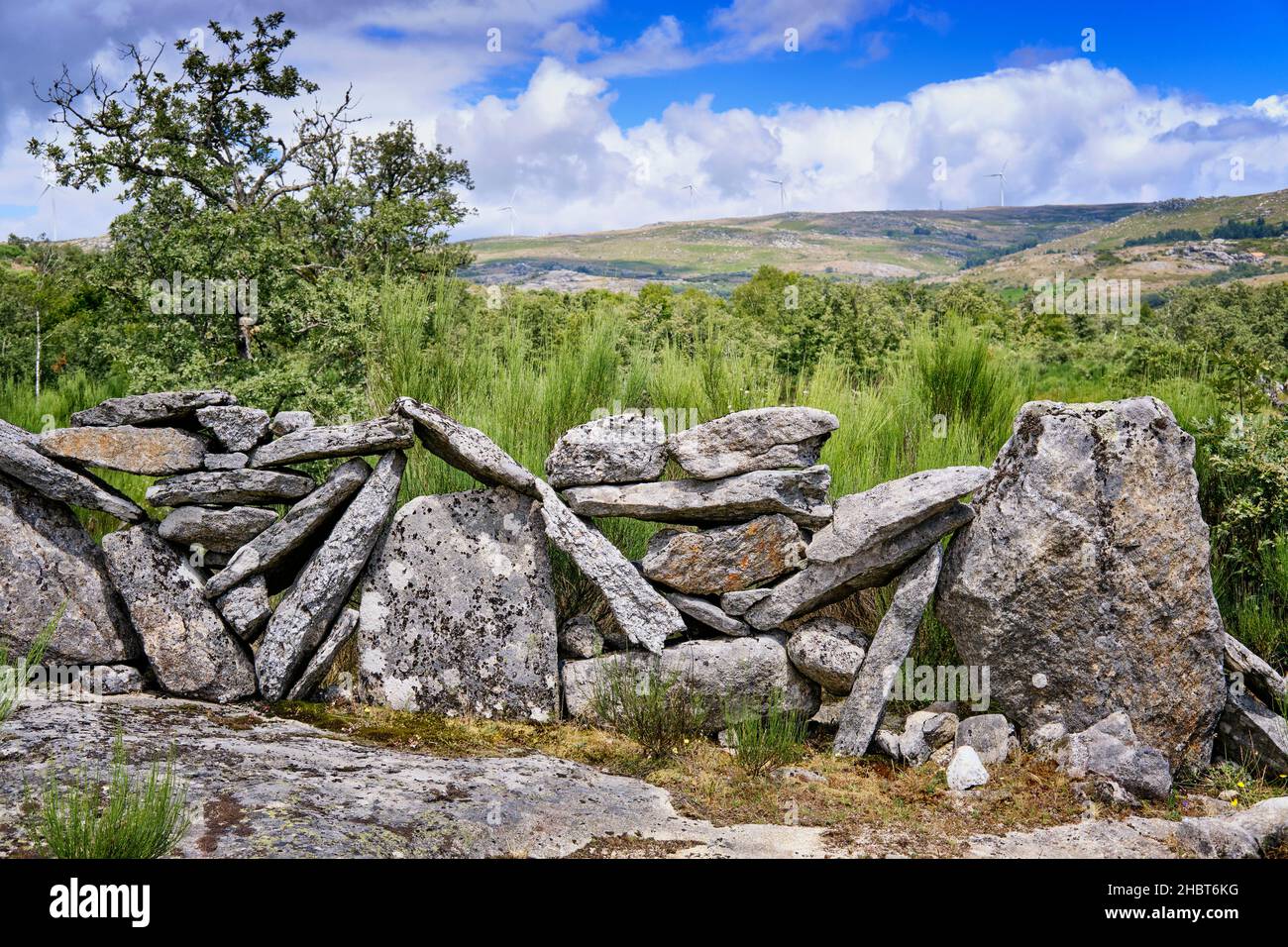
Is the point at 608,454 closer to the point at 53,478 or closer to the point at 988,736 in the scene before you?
the point at 988,736

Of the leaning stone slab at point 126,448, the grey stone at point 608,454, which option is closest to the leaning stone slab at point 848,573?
the grey stone at point 608,454

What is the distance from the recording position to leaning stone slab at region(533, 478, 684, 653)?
5.54 m

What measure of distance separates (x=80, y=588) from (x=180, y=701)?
0.97 metres

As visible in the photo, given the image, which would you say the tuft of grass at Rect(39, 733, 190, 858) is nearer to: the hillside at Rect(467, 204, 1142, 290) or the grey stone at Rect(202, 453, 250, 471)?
the grey stone at Rect(202, 453, 250, 471)

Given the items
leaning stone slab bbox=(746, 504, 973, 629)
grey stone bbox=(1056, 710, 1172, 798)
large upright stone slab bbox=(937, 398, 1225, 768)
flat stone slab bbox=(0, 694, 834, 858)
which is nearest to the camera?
flat stone slab bbox=(0, 694, 834, 858)

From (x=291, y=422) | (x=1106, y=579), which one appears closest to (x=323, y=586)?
(x=291, y=422)

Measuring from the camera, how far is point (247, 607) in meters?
5.67

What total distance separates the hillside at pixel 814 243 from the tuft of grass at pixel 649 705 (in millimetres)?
92189

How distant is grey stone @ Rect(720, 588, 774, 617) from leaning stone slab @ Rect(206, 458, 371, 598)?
2.34 m

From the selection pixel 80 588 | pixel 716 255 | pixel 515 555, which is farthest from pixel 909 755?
pixel 716 255

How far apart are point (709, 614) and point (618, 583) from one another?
1.89ft

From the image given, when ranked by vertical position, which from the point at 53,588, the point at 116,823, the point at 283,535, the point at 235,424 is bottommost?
the point at 116,823

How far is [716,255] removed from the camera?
412ft

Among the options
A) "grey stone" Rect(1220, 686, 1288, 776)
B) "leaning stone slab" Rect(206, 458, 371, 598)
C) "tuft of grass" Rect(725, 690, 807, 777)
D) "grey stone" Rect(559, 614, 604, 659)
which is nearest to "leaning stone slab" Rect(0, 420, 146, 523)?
"leaning stone slab" Rect(206, 458, 371, 598)
